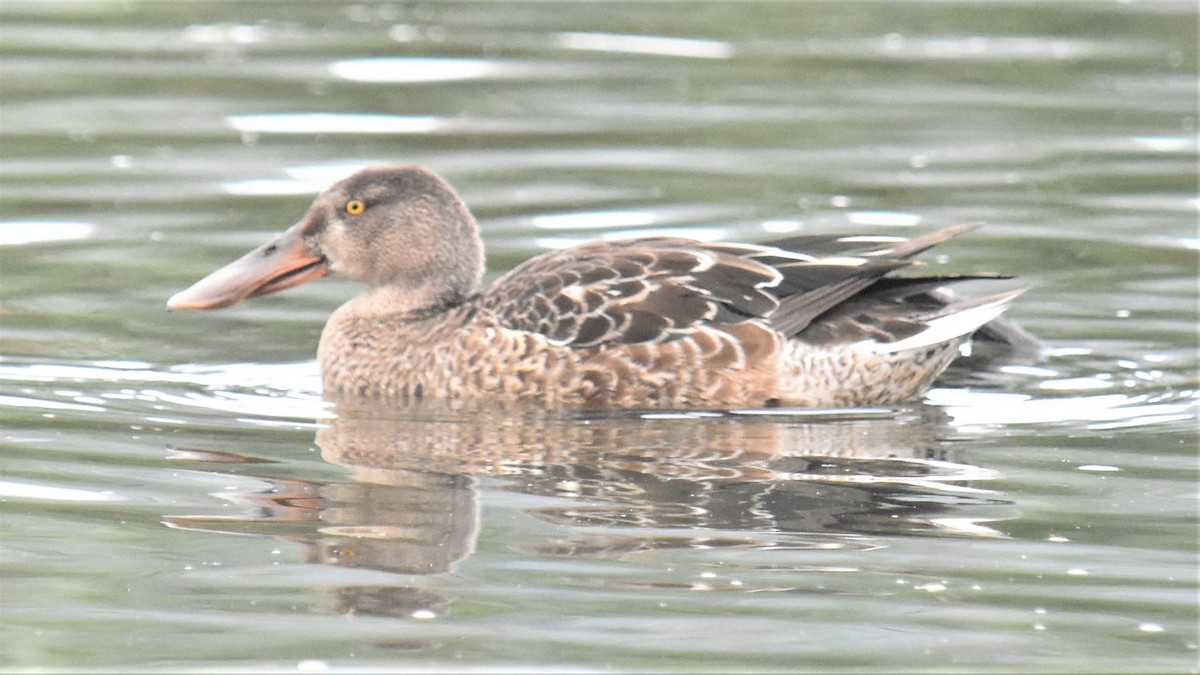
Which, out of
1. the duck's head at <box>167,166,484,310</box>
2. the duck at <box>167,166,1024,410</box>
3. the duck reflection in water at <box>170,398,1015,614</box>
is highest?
the duck's head at <box>167,166,484,310</box>

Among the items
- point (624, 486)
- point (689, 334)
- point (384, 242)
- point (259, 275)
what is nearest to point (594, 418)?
point (689, 334)

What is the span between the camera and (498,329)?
9484 millimetres

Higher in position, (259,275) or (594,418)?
(259,275)

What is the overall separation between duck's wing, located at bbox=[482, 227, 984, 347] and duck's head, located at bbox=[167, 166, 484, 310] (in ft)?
2.40

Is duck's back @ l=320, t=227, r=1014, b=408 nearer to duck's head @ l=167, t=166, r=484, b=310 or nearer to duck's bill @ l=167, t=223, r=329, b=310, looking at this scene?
duck's head @ l=167, t=166, r=484, b=310

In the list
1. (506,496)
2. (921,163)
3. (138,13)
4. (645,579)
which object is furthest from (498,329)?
(138,13)

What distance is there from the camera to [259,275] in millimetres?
9945

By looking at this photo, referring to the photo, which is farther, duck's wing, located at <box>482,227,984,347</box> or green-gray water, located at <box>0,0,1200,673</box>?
duck's wing, located at <box>482,227,984,347</box>

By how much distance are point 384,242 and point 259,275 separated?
0.57 metres

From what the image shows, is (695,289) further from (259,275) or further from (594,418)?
(259,275)

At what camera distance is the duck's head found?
10.0 meters

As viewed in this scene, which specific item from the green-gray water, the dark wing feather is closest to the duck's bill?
the green-gray water

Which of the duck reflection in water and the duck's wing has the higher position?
the duck's wing

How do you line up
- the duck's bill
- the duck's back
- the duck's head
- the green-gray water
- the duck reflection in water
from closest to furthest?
the green-gray water → the duck reflection in water → the duck's back → the duck's bill → the duck's head
